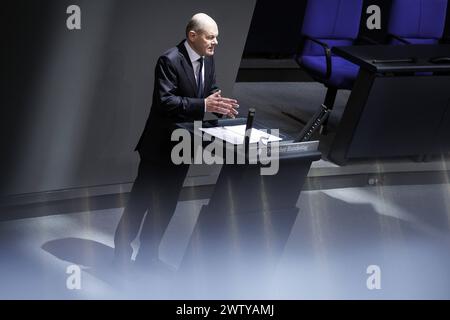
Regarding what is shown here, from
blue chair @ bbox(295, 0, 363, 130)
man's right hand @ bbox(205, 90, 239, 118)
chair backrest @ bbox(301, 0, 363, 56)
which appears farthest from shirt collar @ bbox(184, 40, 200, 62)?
chair backrest @ bbox(301, 0, 363, 56)

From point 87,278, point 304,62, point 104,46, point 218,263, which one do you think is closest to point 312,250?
point 218,263

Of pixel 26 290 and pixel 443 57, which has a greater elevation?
pixel 443 57

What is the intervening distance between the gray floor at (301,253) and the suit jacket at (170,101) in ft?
1.85

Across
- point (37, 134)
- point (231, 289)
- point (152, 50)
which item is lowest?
point (231, 289)

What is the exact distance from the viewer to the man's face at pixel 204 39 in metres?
4.22

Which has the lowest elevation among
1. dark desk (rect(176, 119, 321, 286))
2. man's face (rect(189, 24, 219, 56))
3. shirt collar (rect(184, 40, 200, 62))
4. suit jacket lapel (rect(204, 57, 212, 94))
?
dark desk (rect(176, 119, 321, 286))

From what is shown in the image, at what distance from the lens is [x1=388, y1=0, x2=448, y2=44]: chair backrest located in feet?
24.0

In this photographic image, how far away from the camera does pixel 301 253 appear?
5.15m

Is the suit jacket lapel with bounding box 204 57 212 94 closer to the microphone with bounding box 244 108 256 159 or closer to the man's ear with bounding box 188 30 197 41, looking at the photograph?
the man's ear with bounding box 188 30 197 41

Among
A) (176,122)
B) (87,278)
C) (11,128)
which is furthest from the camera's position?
(11,128)

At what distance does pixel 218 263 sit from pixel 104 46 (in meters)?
1.35

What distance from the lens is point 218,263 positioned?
488 cm

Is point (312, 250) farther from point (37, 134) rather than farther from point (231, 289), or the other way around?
point (37, 134)

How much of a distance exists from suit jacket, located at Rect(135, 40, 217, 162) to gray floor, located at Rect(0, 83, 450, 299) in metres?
0.56
